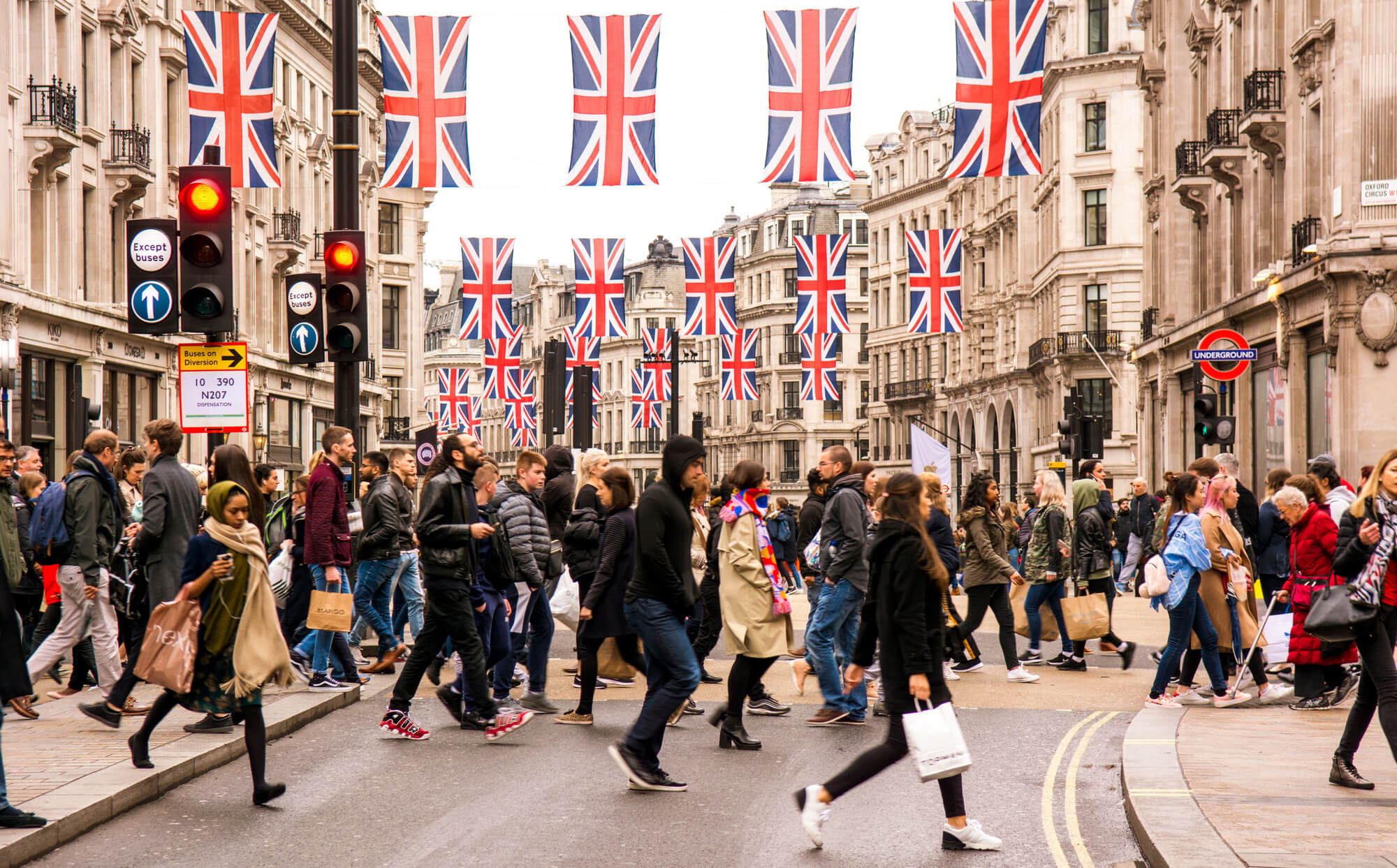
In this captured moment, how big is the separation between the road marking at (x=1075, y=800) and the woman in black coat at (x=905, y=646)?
41 centimetres

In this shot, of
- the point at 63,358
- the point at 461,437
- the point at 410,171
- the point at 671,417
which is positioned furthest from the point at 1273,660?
the point at 63,358

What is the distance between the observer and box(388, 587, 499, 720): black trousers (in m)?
10.7

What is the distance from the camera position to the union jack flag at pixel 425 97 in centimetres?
1972

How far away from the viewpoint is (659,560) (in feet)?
30.8

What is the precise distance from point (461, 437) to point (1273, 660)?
6378mm

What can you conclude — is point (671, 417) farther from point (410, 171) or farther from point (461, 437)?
point (461, 437)

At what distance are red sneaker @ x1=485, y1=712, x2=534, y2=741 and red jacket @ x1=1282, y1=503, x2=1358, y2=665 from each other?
5.03 meters

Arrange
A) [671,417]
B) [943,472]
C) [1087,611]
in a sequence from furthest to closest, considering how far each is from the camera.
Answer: [671,417] < [943,472] < [1087,611]

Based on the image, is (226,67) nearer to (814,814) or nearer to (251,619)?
(251,619)

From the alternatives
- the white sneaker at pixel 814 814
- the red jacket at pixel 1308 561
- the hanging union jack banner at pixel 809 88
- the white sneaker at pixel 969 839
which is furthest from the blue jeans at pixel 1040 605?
the white sneaker at pixel 814 814

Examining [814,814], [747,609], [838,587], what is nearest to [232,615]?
[814,814]

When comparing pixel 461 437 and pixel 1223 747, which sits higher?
pixel 461 437

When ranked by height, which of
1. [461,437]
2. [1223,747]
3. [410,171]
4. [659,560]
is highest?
[410,171]

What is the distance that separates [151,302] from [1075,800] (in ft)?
22.9
